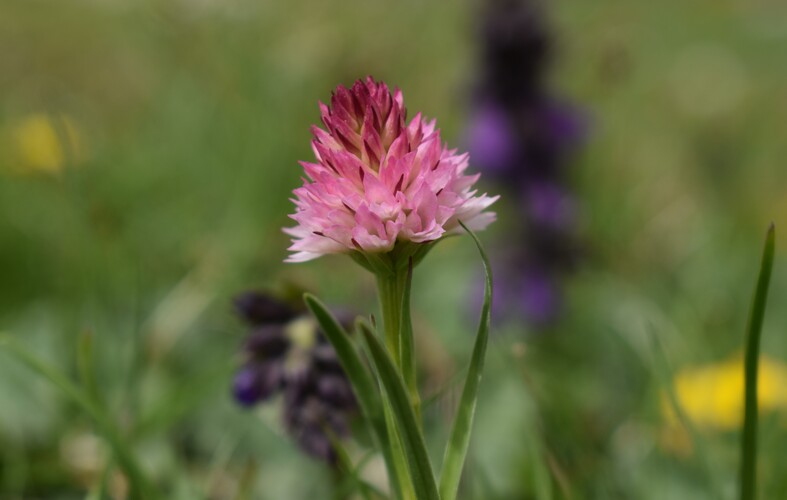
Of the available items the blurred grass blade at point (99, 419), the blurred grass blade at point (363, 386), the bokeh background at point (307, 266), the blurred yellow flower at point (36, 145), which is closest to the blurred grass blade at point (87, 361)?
the blurred grass blade at point (99, 419)

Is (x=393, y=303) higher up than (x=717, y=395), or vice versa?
(x=393, y=303)

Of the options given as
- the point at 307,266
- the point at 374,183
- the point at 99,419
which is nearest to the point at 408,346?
the point at 374,183

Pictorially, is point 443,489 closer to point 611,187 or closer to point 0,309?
point 0,309

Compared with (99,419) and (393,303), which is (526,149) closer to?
(99,419)

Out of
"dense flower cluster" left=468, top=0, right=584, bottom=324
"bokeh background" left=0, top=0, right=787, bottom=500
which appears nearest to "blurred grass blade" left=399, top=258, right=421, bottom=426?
"bokeh background" left=0, top=0, right=787, bottom=500

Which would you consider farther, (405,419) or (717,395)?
(717,395)

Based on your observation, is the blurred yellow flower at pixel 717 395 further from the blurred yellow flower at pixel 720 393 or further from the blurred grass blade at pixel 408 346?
the blurred grass blade at pixel 408 346

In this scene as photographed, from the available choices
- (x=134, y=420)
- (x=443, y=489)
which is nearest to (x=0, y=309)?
(x=134, y=420)
